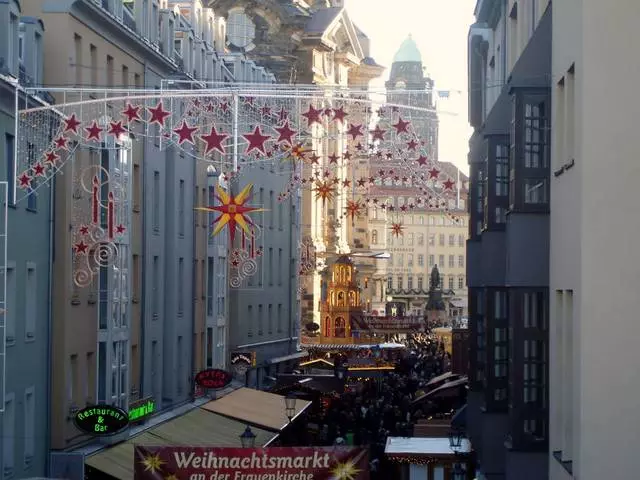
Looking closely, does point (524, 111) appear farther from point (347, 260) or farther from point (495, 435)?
point (347, 260)

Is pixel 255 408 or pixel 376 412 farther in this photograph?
pixel 376 412

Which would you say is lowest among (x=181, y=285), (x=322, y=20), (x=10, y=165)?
(x=181, y=285)

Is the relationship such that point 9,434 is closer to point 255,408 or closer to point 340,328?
point 255,408

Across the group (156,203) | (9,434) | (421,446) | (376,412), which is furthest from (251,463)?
(376,412)

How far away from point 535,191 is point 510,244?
0.82 m

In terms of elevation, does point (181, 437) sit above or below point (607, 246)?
below

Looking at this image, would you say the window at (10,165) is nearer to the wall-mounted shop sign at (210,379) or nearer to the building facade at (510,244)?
the building facade at (510,244)

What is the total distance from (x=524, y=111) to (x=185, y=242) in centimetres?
2416

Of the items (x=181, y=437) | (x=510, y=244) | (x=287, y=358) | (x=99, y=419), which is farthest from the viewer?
(x=287, y=358)

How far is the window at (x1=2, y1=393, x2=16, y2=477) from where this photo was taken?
89.9ft

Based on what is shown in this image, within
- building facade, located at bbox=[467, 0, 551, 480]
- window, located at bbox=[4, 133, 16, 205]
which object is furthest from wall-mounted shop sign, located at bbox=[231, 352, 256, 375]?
window, located at bbox=[4, 133, 16, 205]

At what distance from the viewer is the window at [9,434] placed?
27.4m

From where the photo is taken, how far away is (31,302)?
2959 centimetres

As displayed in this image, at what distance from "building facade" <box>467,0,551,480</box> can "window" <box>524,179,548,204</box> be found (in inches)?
0.5
